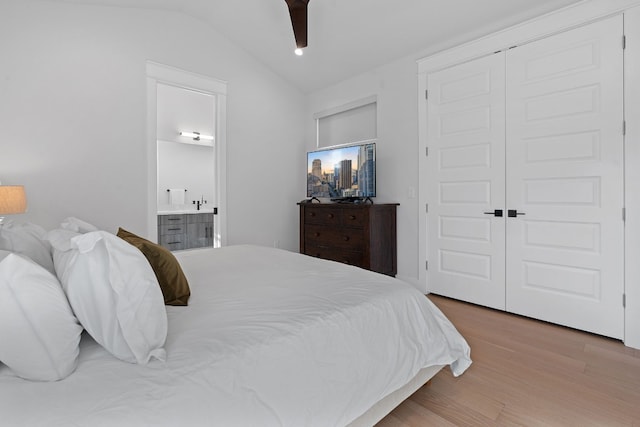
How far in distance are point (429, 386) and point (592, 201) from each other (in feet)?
6.41

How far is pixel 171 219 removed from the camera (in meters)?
4.70

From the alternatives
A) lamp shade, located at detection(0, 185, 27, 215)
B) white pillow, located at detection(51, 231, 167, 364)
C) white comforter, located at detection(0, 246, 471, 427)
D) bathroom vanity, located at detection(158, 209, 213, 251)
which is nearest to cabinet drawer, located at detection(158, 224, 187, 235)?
bathroom vanity, located at detection(158, 209, 213, 251)

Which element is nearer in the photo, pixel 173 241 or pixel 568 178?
pixel 568 178

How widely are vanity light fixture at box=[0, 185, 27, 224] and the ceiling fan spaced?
232 cm

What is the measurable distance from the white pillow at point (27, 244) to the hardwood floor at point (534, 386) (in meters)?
1.62

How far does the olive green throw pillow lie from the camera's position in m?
1.27

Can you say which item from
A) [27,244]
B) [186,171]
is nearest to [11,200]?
[27,244]

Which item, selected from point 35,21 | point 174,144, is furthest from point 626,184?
point 174,144

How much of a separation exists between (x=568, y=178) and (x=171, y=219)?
4.75 meters

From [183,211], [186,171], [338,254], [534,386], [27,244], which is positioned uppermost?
[186,171]

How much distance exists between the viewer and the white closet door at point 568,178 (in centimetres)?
233

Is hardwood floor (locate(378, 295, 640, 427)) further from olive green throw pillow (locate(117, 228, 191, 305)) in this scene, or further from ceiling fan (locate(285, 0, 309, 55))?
ceiling fan (locate(285, 0, 309, 55))

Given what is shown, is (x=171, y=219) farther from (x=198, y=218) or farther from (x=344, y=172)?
(x=344, y=172)

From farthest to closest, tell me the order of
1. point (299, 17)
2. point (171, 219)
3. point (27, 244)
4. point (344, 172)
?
point (171, 219)
point (344, 172)
point (299, 17)
point (27, 244)
